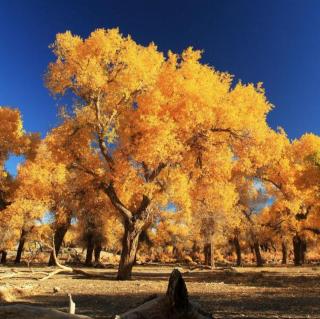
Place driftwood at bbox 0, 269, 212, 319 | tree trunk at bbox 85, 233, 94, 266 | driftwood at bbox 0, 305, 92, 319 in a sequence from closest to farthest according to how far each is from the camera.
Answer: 1. driftwood at bbox 0, 305, 92, 319
2. driftwood at bbox 0, 269, 212, 319
3. tree trunk at bbox 85, 233, 94, 266

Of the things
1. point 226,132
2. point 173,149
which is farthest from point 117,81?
point 226,132

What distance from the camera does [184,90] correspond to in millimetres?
22484

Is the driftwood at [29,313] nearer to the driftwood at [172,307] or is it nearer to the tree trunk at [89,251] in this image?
the driftwood at [172,307]

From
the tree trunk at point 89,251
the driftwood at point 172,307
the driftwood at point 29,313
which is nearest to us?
the driftwood at point 29,313

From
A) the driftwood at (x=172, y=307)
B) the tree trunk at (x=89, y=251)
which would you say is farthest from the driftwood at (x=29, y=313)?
the tree trunk at (x=89, y=251)

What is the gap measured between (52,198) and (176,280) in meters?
30.0

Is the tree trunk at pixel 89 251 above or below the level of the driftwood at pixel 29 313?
above

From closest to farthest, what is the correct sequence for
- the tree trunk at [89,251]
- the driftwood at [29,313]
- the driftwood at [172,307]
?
1. the driftwood at [29,313]
2. the driftwood at [172,307]
3. the tree trunk at [89,251]

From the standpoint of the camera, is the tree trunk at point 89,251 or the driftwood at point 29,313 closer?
the driftwood at point 29,313

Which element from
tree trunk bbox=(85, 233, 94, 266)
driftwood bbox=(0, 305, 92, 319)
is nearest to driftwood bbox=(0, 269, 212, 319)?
driftwood bbox=(0, 305, 92, 319)

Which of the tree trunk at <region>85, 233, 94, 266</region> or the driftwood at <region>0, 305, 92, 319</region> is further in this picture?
the tree trunk at <region>85, 233, 94, 266</region>

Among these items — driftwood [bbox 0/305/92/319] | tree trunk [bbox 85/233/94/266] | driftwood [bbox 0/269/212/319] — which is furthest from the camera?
tree trunk [bbox 85/233/94/266]

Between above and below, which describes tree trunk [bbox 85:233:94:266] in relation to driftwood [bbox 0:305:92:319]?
above

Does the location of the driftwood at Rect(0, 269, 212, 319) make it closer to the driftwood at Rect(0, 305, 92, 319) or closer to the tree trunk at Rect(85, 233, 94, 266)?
the driftwood at Rect(0, 305, 92, 319)
